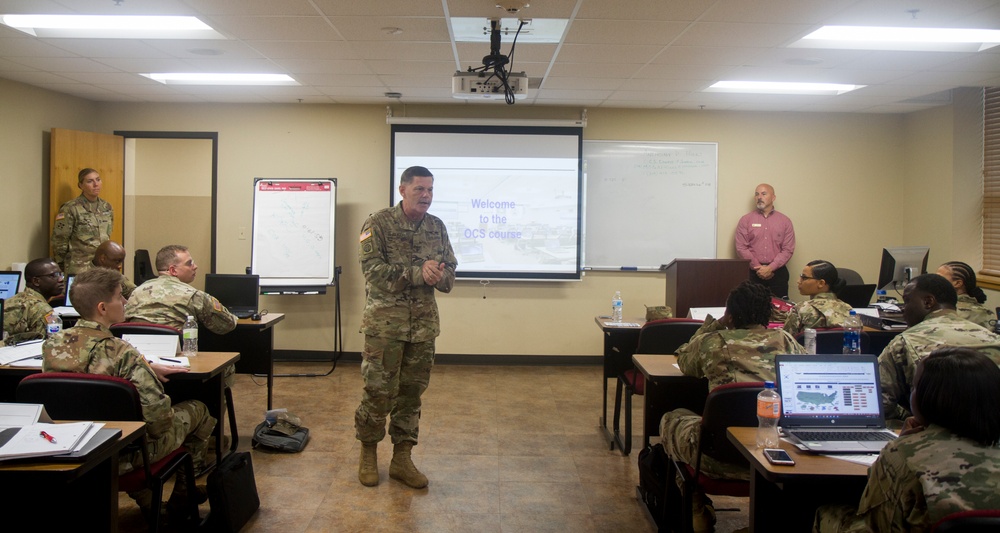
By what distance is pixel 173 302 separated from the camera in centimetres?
353

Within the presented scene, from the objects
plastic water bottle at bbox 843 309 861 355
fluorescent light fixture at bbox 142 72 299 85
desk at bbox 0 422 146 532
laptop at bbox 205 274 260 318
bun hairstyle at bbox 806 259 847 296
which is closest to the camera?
desk at bbox 0 422 146 532

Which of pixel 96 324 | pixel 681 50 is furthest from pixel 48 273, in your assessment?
pixel 681 50

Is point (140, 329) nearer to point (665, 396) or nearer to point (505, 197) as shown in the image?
point (665, 396)

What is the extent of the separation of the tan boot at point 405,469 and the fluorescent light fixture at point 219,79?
11.3ft

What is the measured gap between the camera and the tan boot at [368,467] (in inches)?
137

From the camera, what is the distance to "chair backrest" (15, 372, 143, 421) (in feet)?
7.52

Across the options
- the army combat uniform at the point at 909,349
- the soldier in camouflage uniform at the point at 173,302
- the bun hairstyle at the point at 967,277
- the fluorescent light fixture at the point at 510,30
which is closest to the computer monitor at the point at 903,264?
the bun hairstyle at the point at 967,277

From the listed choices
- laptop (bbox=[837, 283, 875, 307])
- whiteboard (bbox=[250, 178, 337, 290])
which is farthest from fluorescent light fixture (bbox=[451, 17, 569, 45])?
laptop (bbox=[837, 283, 875, 307])

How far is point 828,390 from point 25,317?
4.19m

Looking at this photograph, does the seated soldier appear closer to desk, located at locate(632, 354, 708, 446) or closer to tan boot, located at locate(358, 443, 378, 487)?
desk, located at locate(632, 354, 708, 446)

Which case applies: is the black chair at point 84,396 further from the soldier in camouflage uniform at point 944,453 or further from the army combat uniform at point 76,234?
the army combat uniform at point 76,234

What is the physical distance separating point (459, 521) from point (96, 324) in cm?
182

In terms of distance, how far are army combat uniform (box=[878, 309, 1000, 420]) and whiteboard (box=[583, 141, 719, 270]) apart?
3952 millimetres

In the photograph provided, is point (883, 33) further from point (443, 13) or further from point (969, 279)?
point (443, 13)
